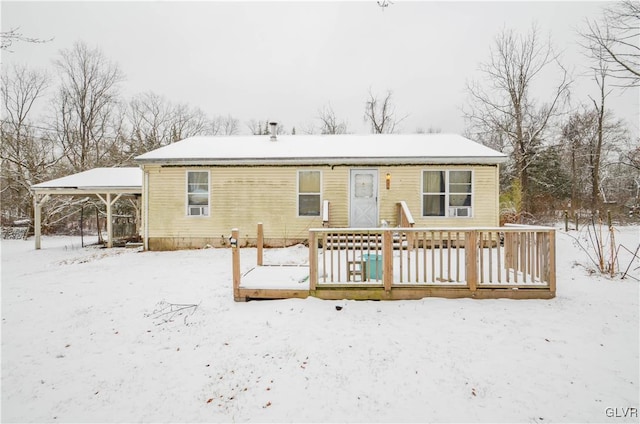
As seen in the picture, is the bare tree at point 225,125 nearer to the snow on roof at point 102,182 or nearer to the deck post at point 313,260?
the snow on roof at point 102,182

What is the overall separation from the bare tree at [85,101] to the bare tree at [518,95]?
2536 centimetres

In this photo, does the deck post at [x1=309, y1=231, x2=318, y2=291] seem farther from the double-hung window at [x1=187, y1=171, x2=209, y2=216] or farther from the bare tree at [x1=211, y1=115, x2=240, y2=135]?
the bare tree at [x1=211, y1=115, x2=240, y2=135]

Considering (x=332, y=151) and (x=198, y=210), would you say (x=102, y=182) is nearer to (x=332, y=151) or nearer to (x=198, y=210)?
(x=198, y=210)

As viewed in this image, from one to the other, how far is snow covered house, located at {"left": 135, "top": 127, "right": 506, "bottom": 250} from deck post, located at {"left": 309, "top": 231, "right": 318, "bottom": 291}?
519 centimetres

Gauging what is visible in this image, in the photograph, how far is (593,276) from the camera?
6.30 m

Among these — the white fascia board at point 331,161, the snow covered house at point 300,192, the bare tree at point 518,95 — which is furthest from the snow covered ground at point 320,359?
the bare tree at point 518,95

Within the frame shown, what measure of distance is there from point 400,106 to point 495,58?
336 inches

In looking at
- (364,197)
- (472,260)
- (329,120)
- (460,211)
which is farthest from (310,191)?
(329,120)

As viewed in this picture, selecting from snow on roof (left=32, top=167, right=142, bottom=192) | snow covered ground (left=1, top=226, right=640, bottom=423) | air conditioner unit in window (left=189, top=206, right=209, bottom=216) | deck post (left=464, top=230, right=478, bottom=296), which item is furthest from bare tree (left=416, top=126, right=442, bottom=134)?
deck post (left=464, top=230, right=478, bottom=296)

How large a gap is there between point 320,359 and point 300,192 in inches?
288

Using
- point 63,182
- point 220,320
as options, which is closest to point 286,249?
point 220,320

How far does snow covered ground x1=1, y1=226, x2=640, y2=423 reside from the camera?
280 cm

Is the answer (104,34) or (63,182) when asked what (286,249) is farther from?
(104,34)

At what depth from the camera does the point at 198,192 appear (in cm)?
1052
